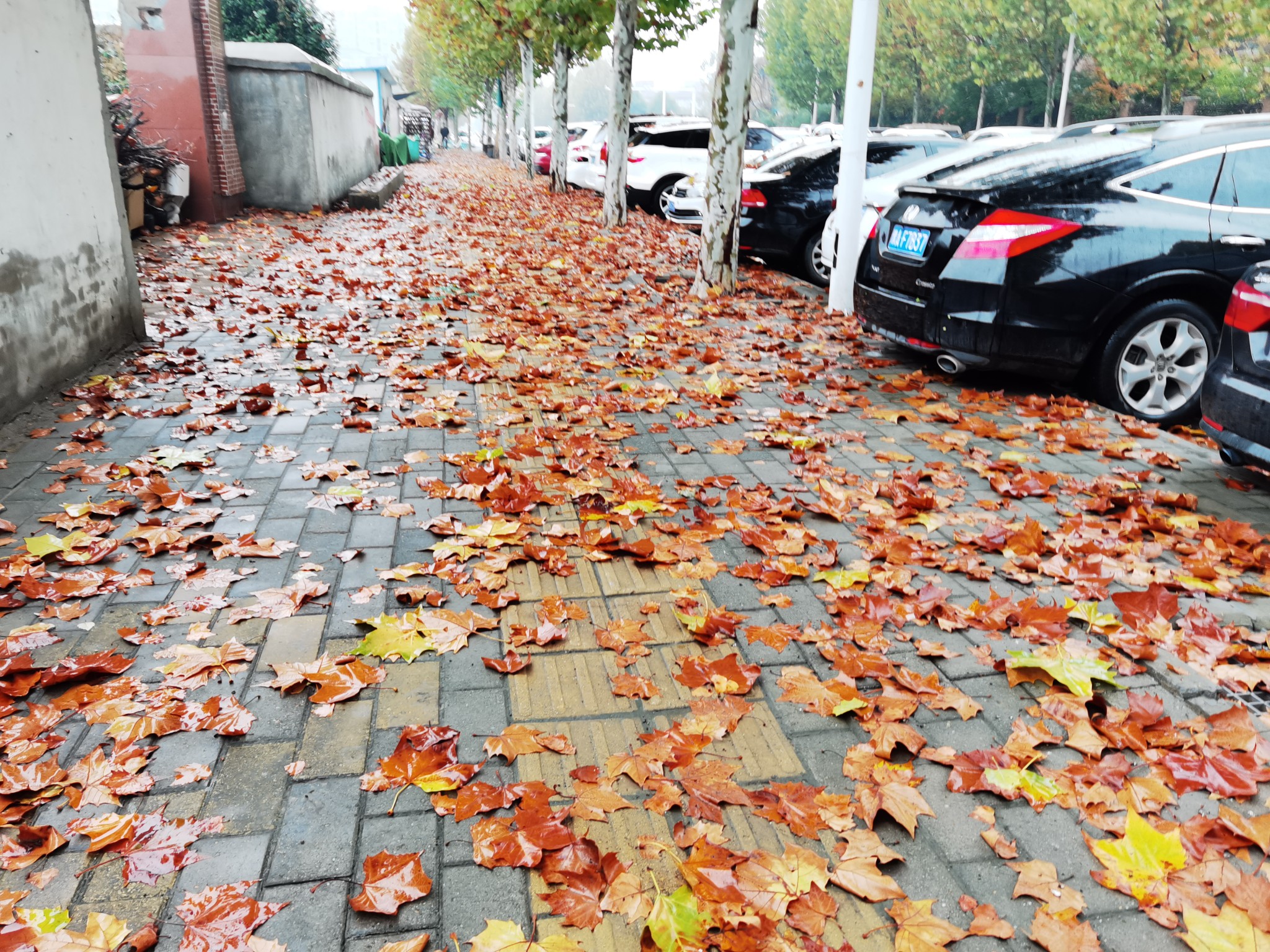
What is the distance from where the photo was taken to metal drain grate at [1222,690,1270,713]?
2.93m

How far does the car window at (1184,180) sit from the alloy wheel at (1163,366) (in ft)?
2.52

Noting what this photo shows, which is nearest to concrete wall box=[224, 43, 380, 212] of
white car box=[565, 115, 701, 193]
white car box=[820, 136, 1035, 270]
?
white car box=[565, 115, 701, 193]

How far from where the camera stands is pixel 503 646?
3.24 m

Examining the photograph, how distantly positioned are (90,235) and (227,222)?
9.01 m

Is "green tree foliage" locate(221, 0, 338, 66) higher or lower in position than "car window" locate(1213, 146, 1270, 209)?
higher

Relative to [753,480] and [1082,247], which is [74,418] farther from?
[1082,247]

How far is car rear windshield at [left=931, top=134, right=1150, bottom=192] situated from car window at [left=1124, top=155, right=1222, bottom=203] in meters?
0.22

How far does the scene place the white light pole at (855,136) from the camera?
328 inches

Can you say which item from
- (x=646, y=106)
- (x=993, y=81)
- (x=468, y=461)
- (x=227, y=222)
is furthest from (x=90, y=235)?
(x=646, y=106)

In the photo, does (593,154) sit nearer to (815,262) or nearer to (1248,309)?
(815,262)

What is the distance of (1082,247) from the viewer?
5746 mm

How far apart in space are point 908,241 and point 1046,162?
96cm

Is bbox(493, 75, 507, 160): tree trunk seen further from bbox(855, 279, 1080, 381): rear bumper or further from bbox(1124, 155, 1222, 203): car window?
bbox(1124, 155, 1222, 203): car window

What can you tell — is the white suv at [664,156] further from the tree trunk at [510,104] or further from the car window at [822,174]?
the tree trunk at [510,104]
